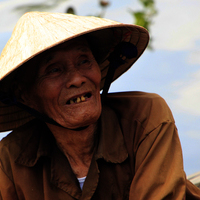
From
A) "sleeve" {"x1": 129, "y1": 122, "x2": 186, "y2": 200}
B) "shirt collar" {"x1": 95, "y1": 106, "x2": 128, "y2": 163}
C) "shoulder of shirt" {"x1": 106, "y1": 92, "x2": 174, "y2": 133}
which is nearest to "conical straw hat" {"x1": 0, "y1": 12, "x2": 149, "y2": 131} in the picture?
"shoulder of shirt" {"x1": 106, "y1": 92, "x2": 174, "y2": 133}

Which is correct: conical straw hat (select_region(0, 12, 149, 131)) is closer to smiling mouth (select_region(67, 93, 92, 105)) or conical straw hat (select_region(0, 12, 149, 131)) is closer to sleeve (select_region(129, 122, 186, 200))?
smiling mouth (select_region(67, 93, 92, 105))

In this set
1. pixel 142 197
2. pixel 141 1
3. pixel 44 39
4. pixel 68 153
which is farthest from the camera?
pixel 141 1

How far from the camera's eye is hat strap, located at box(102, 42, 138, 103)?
8.86 feet

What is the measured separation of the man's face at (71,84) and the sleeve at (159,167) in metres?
0.36

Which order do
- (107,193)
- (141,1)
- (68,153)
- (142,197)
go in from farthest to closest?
(141,1) → (68,153) → (107,193) → (142,197)

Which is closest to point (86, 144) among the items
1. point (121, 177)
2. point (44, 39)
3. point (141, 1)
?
point (121, 177)

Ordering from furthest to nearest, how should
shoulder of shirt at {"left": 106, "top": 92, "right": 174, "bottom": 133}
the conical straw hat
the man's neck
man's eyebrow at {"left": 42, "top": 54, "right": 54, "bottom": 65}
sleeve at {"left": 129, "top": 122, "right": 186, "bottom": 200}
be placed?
the man's neck, shoulder of shirt at {"left": 106, "top": 92, "right": 174, "bottom": 133}, man's eyebrow at {"left": 42, "top": 54, "right": 54, "bottom": 65}, sleeve at {"left": 129, "top": 122, "right": 186, "bottom": 200}, the conical straw hat

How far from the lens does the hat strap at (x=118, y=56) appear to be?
8.86 ft

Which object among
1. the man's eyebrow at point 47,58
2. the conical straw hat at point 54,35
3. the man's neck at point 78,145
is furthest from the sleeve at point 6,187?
the man's eyebrow at point 47,58

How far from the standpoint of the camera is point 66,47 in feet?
7.81

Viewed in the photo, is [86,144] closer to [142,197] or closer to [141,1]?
[142,197]

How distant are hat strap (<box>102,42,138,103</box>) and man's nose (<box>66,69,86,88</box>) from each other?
361 mm

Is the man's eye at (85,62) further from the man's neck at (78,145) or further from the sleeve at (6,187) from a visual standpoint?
the sleeve at (6,187)

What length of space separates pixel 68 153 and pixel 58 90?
507 mm
